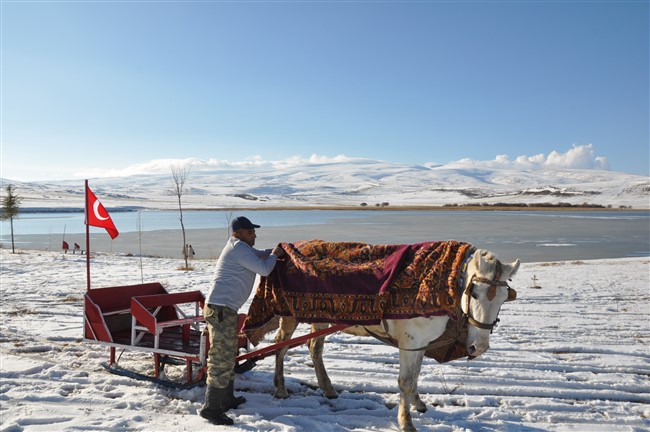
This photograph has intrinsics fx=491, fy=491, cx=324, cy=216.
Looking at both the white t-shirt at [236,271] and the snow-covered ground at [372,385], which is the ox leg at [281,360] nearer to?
the snow-covered ground at [372,385]

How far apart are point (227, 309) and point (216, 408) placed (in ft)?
2.98

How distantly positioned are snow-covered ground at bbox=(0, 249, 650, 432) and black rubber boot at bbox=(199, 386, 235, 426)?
85 millimetres

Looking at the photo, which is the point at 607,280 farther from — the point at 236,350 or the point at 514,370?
the point at 236,350

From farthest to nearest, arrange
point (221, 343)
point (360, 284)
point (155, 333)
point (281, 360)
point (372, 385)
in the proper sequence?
point (372, 385)
point (281, 360)
point (155, 333)
point (221, 343)
point (360, 284)

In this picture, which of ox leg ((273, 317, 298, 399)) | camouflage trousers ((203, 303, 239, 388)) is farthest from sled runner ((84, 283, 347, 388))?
camouflage trousers ((203, 303, 239, 388))

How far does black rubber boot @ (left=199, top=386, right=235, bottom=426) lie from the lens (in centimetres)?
451

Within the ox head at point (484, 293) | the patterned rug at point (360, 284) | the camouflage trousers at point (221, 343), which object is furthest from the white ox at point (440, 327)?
the camouflage trousers at point (221, 343)

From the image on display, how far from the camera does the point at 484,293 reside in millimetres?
4012

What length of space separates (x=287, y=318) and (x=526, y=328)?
462 cm

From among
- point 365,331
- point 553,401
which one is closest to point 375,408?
point 365,331

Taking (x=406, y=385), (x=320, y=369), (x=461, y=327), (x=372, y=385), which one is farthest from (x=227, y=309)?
(x=461, y=327)

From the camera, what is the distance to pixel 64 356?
642 centimetres

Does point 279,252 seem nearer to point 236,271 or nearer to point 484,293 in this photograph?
point 236,271

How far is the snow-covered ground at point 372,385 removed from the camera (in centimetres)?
459
